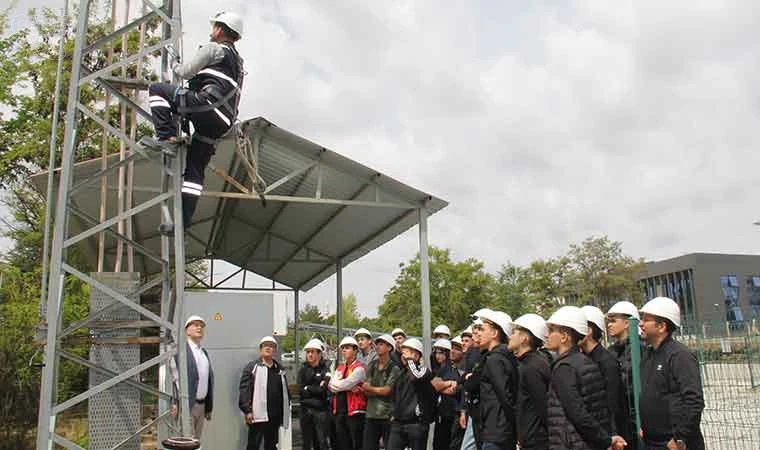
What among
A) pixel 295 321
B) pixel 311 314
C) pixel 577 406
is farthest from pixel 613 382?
pixel 311 314

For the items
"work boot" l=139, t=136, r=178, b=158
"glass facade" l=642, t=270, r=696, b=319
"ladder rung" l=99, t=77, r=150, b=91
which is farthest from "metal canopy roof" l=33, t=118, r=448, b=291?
"glass facade" l=642, t=270, r=696, b=319

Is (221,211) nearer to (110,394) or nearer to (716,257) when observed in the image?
(110,394)

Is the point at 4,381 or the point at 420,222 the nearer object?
the point at 4,381

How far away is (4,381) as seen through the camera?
31.1 feet

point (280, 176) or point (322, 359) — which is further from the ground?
point (280, 176)

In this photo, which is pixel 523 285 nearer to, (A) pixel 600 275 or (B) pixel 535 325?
(A) pixel 600 275

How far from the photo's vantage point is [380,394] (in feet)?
26.1

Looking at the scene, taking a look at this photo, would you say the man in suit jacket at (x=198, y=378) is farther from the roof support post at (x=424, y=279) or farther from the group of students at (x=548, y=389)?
the roof support post at (x=424, y=279)

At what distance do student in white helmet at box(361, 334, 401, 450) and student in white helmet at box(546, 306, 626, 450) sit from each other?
3.47 meters

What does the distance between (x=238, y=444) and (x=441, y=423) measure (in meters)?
3.39

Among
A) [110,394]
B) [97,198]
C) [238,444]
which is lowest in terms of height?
[238,444]

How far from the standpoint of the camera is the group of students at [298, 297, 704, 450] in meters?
4.51

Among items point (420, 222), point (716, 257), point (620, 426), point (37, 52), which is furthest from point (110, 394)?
point (716, 257)

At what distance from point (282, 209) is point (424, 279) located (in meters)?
4.37
